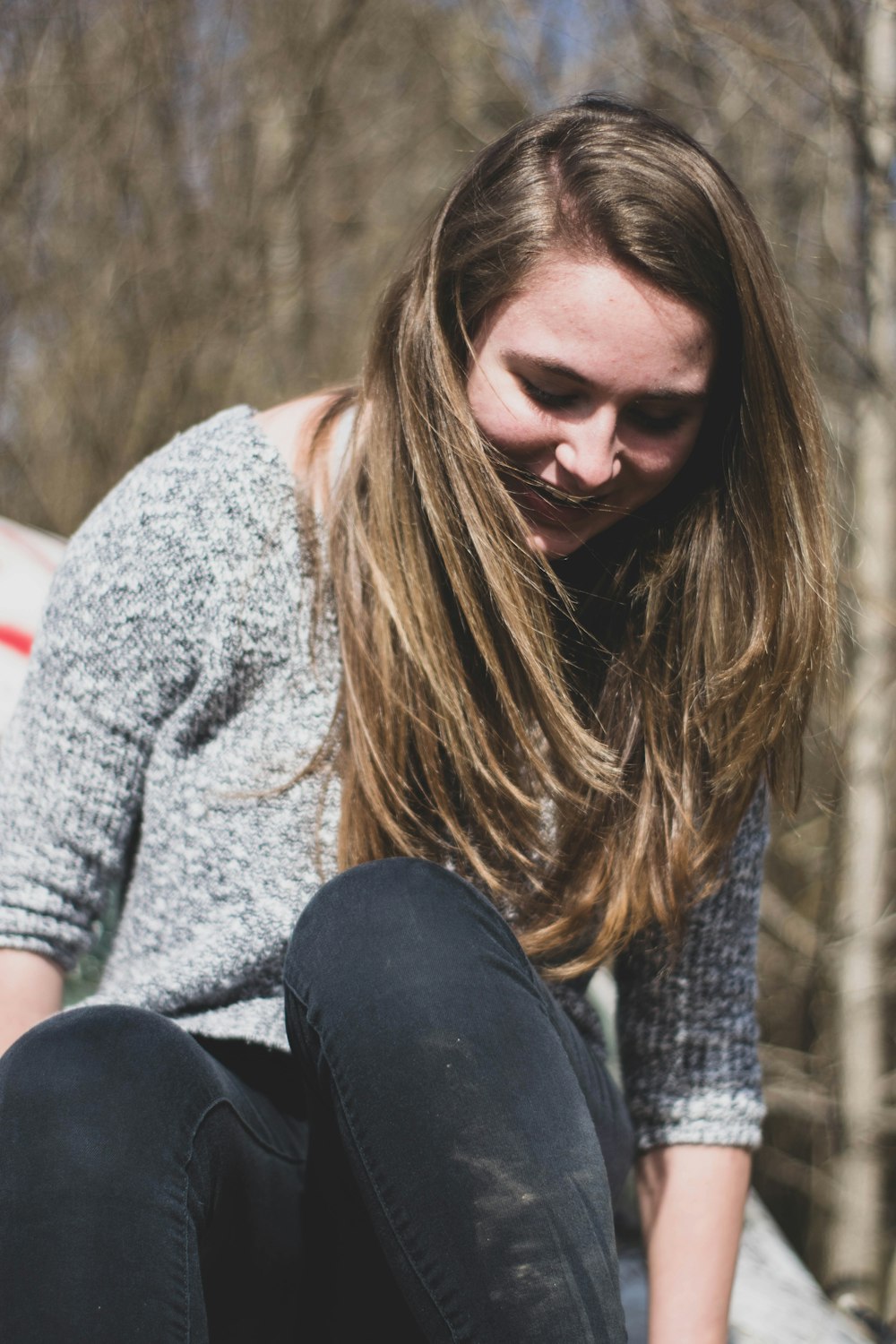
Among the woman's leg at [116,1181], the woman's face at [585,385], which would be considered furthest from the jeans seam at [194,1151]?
the woman's face at [585,385]

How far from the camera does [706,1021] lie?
1346 millimetres

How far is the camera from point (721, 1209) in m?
1.30

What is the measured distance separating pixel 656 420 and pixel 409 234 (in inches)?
107

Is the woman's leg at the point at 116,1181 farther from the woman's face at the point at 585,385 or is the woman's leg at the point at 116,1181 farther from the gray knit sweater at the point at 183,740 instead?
the woman's face at the point at 585,385

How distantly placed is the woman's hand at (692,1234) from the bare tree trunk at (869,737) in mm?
967

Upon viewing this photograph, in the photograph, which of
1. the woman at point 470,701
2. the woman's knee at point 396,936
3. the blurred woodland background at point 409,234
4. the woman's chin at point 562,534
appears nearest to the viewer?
the woman's knee at point 396,936

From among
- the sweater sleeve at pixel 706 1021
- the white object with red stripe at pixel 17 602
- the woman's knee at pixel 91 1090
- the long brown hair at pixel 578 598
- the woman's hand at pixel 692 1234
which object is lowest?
the woman's hand at pixel 692 1234

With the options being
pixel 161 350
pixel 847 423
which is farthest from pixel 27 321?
pixel 847 423

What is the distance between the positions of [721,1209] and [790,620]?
0.60 metres

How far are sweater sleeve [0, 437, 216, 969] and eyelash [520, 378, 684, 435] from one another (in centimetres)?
32

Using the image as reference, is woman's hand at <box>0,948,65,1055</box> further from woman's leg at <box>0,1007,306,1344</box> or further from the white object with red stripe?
the white object with red stripe

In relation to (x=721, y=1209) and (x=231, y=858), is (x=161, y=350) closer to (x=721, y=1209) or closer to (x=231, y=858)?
(x=231, y=858)

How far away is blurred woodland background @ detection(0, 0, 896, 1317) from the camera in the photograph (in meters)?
2.24

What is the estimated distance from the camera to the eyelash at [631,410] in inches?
44.9
